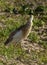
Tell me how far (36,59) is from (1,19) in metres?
3.44

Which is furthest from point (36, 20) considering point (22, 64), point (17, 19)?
point (22, 64)

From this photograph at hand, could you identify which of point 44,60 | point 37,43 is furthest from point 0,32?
point 44,60

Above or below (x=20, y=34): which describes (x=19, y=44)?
below

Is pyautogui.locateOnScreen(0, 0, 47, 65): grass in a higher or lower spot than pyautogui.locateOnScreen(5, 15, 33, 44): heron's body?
lower

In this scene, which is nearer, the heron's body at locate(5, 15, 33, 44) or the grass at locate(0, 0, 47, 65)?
the heron's body at locate(5, 15, 33, 44)

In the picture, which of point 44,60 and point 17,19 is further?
point 17,19

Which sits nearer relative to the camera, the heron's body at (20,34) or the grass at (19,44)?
the heron's body at (20,34)

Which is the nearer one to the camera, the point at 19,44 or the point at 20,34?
the point at 20,34

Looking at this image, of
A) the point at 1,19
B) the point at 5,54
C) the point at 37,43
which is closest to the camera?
the point at 5,54

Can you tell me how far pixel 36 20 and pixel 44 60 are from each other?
3.89 m

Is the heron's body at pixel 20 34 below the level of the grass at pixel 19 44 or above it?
above

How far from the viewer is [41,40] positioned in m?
12.6

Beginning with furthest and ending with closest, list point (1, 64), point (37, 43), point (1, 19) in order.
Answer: point (1, 19), point (37, 43), point (1, 64)

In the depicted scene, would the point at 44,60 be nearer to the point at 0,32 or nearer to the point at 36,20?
the point at 0,32
